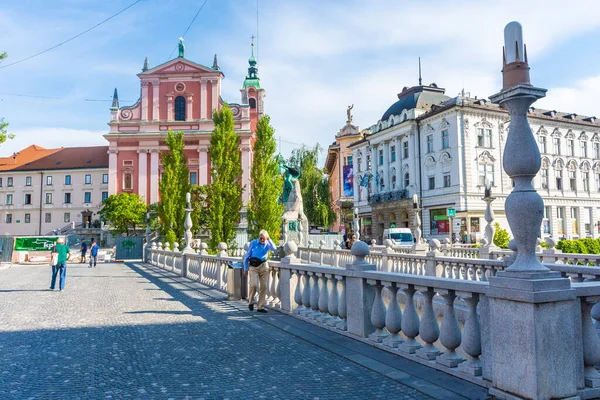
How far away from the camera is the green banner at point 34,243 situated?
3312 centimetres

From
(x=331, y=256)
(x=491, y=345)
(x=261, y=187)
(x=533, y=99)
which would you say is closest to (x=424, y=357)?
(x=491, y=345)

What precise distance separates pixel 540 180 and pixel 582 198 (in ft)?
19.8

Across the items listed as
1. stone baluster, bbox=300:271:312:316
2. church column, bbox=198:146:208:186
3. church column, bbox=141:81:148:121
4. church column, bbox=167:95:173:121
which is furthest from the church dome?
stone baluster, bbox=300:271:312:316

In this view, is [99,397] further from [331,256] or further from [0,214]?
[0,214]

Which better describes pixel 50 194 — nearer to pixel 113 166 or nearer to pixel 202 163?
pixel 113 166

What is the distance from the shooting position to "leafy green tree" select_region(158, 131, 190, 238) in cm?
3603

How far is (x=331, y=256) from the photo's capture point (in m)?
22.7

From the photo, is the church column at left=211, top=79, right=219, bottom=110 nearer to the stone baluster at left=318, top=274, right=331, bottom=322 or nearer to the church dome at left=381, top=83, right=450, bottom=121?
the church dome at left=381, top=83, right=450, bottom=121

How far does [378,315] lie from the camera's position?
622 centimetres

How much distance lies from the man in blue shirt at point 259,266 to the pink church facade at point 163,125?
45.7 metres

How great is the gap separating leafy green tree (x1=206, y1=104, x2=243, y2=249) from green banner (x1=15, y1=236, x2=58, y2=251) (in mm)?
12059

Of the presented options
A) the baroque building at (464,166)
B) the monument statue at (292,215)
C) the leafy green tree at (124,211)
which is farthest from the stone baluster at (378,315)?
the leafy green tree at (124,211)

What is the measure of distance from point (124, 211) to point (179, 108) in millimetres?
14551

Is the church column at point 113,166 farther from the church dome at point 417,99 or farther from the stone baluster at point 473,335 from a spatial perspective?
the stone baluster at point 473,335
